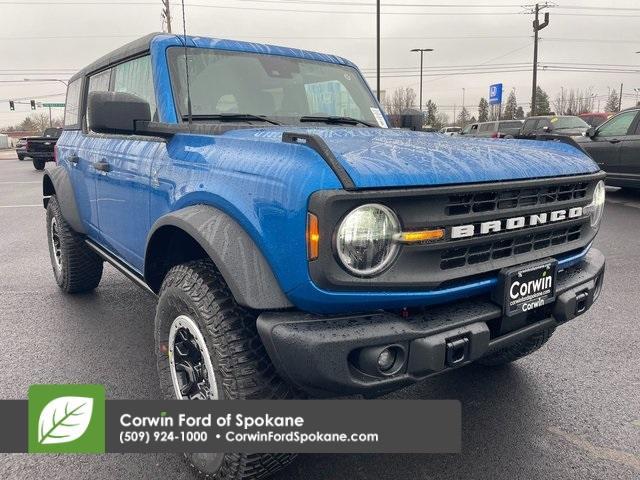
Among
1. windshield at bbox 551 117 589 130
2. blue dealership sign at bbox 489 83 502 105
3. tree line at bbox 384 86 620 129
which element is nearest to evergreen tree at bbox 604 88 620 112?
tree line at bbox 384 86 620 129

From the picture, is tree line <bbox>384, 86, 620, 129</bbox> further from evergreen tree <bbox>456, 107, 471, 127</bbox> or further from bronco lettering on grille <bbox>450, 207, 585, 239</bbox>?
bronco lettering on grille <bbox>450, 207, 585, 239</bbox>

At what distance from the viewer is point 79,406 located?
2.28 meters

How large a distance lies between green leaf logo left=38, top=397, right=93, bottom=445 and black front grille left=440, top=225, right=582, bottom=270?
164cm

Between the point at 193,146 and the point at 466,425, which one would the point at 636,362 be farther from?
the point at 193,146

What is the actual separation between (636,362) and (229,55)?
10.2 ft

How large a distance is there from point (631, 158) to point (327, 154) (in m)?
8.99

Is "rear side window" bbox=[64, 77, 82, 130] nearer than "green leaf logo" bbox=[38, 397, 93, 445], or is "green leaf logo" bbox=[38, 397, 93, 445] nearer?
"green leaf logo" bbox=[38, 397, 93, 445]

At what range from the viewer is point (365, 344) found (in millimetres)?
1688

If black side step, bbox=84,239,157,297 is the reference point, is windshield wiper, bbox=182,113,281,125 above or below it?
above

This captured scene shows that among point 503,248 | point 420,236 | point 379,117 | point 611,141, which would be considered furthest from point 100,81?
point 611,141

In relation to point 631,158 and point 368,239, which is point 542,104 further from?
point 368,239

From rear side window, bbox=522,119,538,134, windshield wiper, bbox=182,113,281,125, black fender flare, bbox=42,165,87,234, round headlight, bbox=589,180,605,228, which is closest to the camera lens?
round headlight, bbox=589,180,605,228

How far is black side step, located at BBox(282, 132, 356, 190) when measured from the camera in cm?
167

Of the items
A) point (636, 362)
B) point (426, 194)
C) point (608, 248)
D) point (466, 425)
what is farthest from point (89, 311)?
point (608, 248)
